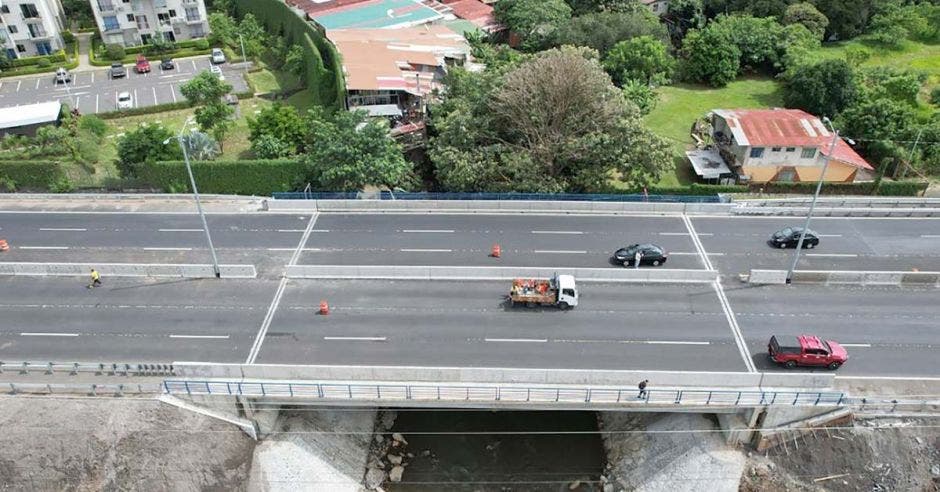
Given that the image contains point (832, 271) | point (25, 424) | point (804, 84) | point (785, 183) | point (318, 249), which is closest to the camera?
point (25, 424)

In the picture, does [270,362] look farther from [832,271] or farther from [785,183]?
[785,183]

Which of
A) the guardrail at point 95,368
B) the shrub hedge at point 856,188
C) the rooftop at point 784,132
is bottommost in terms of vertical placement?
the shrub hedge at point 856,188

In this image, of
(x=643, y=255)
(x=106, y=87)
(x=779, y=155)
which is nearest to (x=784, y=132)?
(x=779, y=155)

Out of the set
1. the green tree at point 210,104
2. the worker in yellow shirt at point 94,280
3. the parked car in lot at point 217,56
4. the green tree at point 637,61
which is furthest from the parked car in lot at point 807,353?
the parked car in lot at point 217,56

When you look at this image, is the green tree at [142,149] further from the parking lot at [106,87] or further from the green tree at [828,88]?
the green tree at [828,88]

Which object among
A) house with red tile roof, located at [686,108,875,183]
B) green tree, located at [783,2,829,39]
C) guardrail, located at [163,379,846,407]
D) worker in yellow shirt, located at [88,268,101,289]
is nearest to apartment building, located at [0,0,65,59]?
worker in yellow shirt, located at [88,268,101,289]

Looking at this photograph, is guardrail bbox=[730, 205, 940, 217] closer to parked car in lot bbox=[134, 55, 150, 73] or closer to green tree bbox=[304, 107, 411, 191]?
green tree bbox=[304, 107, 411, 191]

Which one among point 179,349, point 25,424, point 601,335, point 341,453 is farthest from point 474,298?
point 25,424
